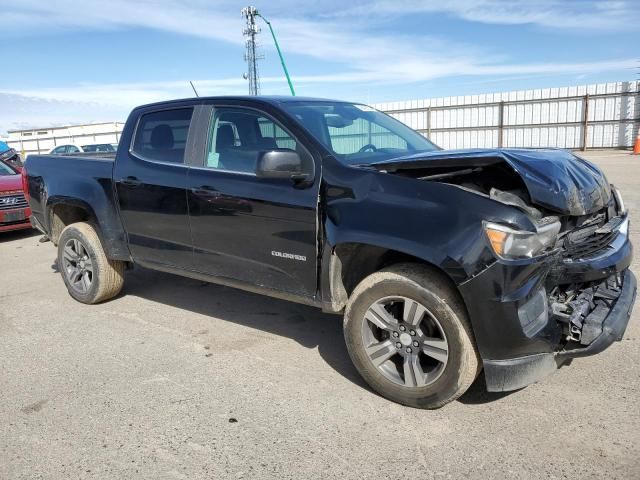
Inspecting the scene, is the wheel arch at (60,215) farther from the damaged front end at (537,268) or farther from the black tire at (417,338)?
the damaged front end at (537,268)

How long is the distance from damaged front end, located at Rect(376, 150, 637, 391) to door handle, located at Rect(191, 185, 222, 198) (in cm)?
131

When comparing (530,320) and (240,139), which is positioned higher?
(240,139)

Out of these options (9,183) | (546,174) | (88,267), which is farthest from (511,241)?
(9,183)

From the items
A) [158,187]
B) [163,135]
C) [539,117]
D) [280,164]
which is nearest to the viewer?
[280,164]

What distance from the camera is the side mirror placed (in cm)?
329

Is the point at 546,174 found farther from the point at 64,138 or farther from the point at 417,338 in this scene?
the point at 64,138

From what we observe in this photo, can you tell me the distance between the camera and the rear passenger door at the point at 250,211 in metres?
3.48

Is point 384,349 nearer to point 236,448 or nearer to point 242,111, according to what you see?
point 236,448

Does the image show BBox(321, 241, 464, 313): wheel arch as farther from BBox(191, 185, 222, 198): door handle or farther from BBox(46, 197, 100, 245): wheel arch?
BBox(46, 197, 100, 245): wheel arch

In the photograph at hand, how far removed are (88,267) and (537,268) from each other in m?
4.22

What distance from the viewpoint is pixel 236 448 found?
111 inches

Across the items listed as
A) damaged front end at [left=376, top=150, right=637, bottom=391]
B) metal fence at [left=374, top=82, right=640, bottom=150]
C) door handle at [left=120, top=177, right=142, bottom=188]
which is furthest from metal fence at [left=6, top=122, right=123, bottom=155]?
damaged front end at [left=376, top=150, right=637, bottom=391]

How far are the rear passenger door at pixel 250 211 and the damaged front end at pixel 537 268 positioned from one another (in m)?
0.70

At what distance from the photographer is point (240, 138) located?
3982mm
